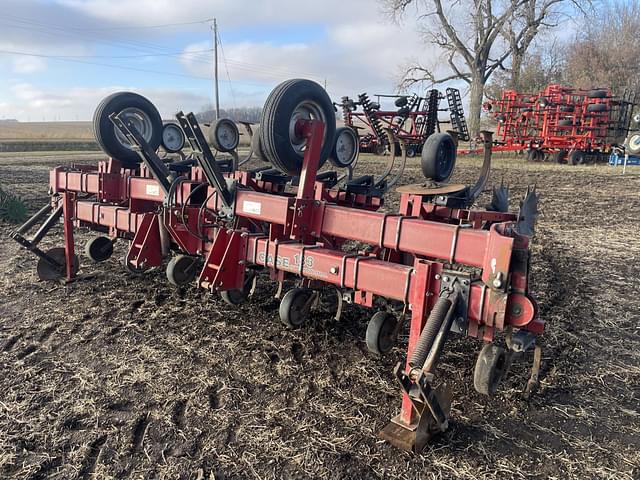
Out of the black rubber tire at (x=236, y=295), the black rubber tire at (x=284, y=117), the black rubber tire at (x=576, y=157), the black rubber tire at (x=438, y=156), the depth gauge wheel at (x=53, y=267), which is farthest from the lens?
the black rubber tire at (x=576, y=157)

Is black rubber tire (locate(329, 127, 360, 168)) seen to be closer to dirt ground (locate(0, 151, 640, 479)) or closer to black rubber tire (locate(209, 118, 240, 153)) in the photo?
black rubber tire (locate(209, 118, 240, 153))

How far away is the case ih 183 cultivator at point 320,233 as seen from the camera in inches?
106

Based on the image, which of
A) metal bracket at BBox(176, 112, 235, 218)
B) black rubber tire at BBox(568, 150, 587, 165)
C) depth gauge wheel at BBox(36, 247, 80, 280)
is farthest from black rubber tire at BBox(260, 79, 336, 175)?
black rubber tire at BBox(568, 150, 587, 165)

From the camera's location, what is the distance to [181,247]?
445 centimetres

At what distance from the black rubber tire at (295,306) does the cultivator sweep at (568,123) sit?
1766 centimetres

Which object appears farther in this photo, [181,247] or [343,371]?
[181,247]

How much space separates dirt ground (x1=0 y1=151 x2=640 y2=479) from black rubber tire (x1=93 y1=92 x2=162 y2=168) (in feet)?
4.42

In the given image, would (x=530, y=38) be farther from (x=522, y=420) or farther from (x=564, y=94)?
(x=522, y=420)

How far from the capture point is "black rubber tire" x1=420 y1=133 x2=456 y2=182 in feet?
12.7

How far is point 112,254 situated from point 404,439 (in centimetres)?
498

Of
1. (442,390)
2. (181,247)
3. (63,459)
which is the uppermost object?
(181,247)

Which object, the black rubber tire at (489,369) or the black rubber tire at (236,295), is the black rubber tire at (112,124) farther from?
the black rubber tire at (489,369)

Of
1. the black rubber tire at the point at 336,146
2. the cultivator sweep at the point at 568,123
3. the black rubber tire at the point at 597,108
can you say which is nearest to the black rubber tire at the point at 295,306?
the black rubber tire at the point at 336,146

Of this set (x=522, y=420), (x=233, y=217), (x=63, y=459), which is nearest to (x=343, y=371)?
(x=522, y=420)
